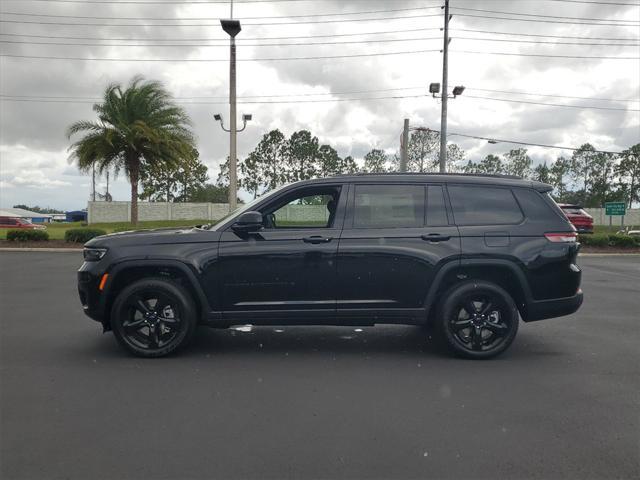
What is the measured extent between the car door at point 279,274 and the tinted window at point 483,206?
49.4 inches

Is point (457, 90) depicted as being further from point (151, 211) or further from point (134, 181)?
point (151, 211)

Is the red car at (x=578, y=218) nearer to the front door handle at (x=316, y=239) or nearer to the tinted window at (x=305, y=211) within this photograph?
the tinted window at (x=305, y=211)

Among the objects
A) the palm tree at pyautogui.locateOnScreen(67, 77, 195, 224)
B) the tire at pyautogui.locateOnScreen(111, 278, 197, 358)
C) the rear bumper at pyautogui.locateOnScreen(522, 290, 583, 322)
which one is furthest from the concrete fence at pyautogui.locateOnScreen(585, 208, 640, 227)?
the tire at pyautogui.locateOnScreen(111, 278, 197, 358)

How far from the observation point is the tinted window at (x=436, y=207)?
509cm

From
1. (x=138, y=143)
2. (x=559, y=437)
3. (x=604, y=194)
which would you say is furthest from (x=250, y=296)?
(x=604, y=194)

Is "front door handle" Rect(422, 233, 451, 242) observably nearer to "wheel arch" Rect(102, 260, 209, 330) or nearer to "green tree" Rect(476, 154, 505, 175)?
"wheel arch" Rect(102, 260, 209, 330)

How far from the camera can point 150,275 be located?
199 inches

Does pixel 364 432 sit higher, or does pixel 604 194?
pixel 604 194

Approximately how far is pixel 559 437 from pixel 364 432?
128 centimetres

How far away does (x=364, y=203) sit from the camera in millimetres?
5113

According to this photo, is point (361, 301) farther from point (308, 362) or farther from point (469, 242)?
point (469, 242)

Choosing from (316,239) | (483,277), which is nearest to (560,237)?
(483,277)

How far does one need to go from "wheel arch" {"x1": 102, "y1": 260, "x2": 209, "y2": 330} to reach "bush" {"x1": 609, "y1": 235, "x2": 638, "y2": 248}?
62.0 ft

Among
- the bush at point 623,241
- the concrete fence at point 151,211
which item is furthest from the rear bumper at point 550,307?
the concrete fence at point 151,211
